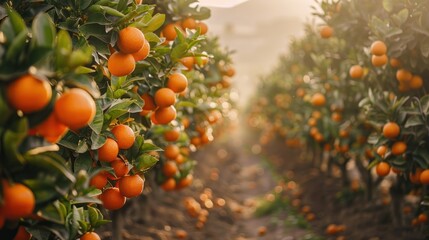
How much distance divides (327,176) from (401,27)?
15.6 feet

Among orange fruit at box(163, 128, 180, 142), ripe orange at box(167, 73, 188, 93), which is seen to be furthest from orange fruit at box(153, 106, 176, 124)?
orange fruit at box(163, 128, 180, 142)

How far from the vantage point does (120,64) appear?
2.03 m

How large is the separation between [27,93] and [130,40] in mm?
784

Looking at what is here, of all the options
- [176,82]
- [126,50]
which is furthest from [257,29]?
[126,50]

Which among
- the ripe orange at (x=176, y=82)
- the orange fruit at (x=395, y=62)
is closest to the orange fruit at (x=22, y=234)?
the ripe orange at (x=176, y=82)

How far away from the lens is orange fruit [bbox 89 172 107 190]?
193 centimetres

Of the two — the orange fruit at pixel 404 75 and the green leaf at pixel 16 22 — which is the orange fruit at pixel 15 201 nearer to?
the green leaf at pixel 16 22

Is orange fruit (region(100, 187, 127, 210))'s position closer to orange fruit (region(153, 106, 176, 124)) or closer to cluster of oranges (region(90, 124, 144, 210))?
cluster of oranges (region(90, 124, 144, 210))

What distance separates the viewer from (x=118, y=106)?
199 centimetres

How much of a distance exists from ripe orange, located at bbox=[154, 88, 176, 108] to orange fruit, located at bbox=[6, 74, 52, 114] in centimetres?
106

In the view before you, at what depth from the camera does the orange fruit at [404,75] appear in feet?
11.2

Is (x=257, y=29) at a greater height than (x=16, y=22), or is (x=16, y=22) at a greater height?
(x=257, y=29)

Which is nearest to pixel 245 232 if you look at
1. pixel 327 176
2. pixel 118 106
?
pixel 327 176

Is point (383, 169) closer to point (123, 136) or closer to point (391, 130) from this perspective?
point (391, 130)
